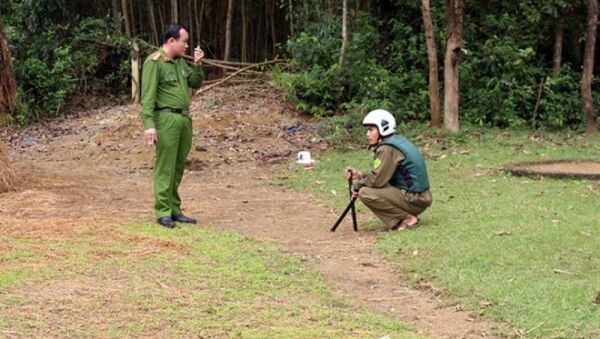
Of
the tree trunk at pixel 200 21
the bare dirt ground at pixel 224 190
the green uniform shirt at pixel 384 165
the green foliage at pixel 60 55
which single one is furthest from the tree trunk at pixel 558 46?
the tree trunk at pixel 200 21

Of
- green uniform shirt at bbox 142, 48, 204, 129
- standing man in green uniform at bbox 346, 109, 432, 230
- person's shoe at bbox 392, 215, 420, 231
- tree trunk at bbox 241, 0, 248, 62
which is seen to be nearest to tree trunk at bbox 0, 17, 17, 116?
tree trunk at bbox 241, 0, 248, 62

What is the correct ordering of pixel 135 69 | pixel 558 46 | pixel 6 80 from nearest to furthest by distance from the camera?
1. pixel 558 46
2. pixel 6 80
3. pixel 135 69

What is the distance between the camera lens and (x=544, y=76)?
16562 millimetres

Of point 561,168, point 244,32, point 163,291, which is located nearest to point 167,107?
point 163,291

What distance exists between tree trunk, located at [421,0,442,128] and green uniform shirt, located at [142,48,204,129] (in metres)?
7.11

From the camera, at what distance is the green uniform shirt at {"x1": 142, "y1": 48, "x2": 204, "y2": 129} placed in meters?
7.73

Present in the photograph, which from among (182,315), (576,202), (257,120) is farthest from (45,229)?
(257,120)

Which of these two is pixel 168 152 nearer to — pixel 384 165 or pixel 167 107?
pixel 167 107

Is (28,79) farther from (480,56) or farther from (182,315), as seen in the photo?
(182,315)

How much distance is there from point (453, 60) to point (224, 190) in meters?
5.40

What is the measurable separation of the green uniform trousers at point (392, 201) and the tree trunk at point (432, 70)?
6905 mm

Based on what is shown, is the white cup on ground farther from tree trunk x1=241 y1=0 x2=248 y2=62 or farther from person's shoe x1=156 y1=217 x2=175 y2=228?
tree trunk x1=241 y1=0 x2=248 y2=62

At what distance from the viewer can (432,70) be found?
1437 centimetres

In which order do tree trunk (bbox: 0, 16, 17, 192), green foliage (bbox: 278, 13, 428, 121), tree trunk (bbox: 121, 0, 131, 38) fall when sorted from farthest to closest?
tree trunk (bbox: 121, 0, 131, 38) < tree trunk (bbox: 0, 16, 17, 192) < green foliage (bbox: 278, 13, 428, 121)
